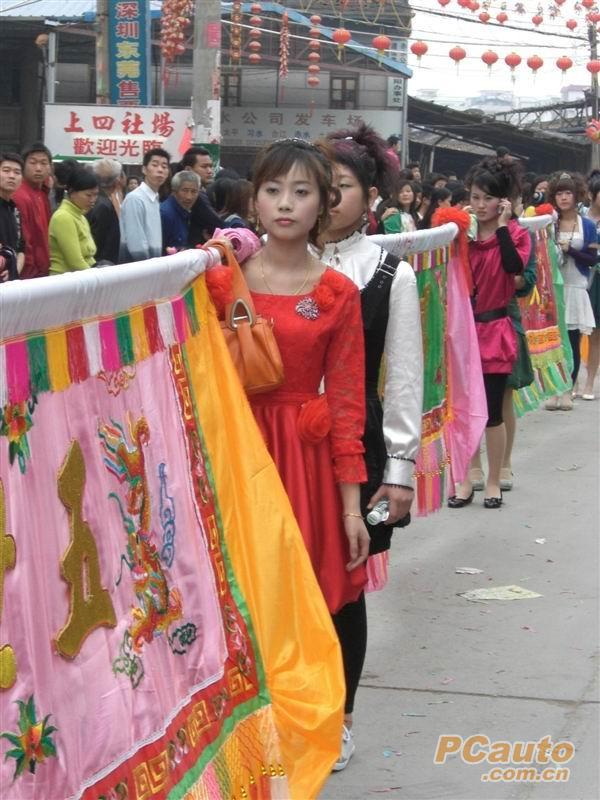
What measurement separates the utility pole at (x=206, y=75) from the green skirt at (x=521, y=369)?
22.7ft

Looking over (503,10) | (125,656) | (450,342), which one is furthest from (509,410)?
(503,10)

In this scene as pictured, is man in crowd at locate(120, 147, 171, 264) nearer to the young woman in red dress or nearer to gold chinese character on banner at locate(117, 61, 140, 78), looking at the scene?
the young woman in red dress

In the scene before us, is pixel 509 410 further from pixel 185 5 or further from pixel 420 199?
pixel 185 5

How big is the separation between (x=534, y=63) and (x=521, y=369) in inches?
618

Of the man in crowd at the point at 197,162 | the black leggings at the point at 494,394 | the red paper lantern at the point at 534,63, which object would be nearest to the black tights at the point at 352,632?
the black leggings at the point at 494,394

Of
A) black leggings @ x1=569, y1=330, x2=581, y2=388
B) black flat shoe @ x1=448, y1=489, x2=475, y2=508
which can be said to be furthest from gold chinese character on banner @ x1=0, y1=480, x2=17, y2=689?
black leggings @ x1=569, y1=330, x2=581, y2=388

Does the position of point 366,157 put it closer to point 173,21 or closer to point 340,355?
point 340,355

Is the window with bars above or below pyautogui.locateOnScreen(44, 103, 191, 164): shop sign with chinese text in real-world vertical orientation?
above

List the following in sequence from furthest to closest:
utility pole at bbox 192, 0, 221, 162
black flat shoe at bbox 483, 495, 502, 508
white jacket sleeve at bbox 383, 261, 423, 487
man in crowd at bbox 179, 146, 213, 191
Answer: utility pole at bbox 192, 0, 221, 162
man in crowd at bbox 179, 146, 213, 191
black flat shoe at bbox 483, 495, 502, 508
white jacket sleeve at bbox 383, 261, 423, 487

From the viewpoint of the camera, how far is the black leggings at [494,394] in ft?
22.9

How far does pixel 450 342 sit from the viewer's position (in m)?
5.74

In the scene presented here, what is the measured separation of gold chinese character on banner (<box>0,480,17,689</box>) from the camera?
2156mm

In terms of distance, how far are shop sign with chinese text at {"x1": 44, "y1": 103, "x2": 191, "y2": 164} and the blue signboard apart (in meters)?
0.82

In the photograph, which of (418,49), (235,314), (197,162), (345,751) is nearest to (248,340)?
(235,314)
